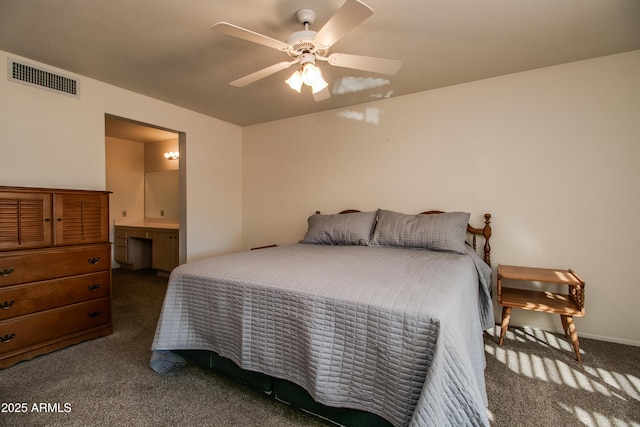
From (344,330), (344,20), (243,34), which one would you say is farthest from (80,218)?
(344,20)

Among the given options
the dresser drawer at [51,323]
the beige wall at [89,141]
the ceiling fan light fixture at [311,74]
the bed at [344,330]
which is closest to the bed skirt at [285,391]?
the bed at [344,330]

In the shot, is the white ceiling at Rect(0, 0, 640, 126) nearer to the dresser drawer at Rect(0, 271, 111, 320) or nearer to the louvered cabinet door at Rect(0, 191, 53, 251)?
the louvered cabinet door at Rect(0, 191, 53, 251)

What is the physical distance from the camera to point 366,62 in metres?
1.87

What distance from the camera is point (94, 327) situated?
241cm

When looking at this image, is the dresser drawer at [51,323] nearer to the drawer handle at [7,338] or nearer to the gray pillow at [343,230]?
the drawer handle at [7,338]

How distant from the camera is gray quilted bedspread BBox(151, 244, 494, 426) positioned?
1.07 m

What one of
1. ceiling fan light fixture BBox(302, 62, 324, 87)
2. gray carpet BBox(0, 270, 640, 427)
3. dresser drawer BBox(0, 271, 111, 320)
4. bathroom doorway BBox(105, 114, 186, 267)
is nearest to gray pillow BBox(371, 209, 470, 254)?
gray carpet BBox(0, 270, 640, 427)

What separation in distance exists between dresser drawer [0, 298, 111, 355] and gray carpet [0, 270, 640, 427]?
0.14 m

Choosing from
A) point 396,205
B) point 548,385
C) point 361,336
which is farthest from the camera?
point 396,205

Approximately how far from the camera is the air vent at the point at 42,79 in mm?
2260

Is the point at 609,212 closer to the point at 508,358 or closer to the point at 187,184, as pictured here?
the point at 508,358

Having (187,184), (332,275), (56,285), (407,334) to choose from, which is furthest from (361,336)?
(187,184)

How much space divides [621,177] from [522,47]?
4.27 ft

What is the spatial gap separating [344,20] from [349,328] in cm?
149
